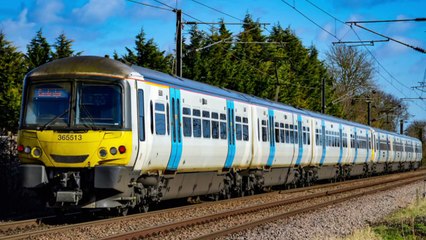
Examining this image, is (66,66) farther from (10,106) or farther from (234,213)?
(10,106)

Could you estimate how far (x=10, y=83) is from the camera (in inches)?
795

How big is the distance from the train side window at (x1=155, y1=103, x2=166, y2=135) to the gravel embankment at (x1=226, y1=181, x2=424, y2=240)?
303cm

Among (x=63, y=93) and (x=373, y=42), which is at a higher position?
(x=373, y=42)

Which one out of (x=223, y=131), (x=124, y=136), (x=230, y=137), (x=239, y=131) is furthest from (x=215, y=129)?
(x=124, y=136)

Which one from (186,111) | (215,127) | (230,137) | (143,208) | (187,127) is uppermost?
(186,111)

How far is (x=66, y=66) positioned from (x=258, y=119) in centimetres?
905

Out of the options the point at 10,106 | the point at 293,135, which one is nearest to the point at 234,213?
the point at 10,106

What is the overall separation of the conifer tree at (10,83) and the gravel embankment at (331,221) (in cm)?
962

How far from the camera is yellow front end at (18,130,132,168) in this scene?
12547 mm

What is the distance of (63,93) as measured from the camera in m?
13.0

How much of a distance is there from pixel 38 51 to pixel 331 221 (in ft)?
42.3

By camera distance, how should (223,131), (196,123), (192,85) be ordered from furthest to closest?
(223,131) < (192,85) < (196,123)

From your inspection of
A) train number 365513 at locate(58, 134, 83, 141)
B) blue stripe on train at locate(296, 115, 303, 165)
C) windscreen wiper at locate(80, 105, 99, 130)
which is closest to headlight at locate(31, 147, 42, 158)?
train number 365513 at locate(58, 134, 83, 141)

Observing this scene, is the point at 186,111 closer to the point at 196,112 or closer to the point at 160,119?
the point at 196,112
